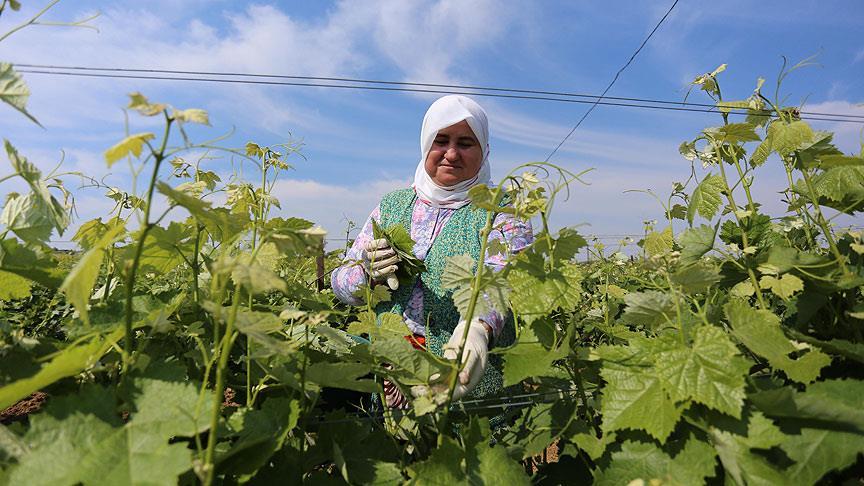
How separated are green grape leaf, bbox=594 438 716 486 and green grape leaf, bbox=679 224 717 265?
22.4 inches

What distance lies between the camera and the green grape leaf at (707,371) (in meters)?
0.85

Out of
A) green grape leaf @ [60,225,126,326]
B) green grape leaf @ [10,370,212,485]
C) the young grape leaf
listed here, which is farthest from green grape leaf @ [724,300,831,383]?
the young grape leaf

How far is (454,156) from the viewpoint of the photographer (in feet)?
8.09

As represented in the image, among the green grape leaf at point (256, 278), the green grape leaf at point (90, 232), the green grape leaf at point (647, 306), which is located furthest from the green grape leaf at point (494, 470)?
the green grape leaf at point (90, 232)

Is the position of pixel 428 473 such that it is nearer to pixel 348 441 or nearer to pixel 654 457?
pixel 348 441

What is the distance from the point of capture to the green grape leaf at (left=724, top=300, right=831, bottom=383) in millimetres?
993

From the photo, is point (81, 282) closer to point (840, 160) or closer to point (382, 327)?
point (382, 327)

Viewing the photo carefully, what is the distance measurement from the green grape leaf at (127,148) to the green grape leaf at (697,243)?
3.82ft

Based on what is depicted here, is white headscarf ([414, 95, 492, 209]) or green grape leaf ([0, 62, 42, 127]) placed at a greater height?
white headscarf ([414, 95, 492, 209])

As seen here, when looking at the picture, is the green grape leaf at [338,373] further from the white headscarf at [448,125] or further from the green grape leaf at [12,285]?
the white headscarf at [448,125]

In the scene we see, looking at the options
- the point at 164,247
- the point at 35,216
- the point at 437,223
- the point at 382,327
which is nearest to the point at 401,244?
the point at 437,223

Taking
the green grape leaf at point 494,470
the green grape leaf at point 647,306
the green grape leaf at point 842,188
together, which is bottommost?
the green grape leaf at point 494,470

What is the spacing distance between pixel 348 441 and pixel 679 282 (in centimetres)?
69

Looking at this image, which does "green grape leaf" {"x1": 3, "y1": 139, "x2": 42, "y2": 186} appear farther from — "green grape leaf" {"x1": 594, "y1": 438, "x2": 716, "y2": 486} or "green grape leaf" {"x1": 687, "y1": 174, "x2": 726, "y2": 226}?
"green grape leaf" {"x1": 687, "y1": 174, "x2": 726, "y2": 226}
